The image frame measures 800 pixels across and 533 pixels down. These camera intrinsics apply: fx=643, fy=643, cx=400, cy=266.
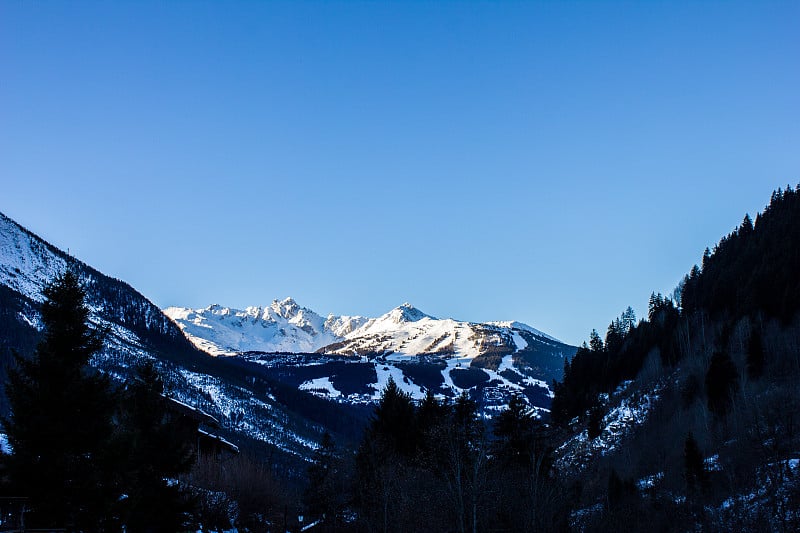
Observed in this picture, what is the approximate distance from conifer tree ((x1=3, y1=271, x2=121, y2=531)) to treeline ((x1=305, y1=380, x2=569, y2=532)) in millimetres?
19969

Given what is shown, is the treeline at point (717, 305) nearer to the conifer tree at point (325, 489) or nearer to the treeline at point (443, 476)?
the treeline at point (443, 476)

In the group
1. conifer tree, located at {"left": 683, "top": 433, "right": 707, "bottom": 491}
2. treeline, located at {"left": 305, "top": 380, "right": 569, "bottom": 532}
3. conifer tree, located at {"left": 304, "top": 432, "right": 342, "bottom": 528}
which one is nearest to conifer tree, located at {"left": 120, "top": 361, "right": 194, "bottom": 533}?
treeline, located at {"left": 305, "top": 380, "right": 569, "bottom": 532}

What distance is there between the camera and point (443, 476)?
1788 inches

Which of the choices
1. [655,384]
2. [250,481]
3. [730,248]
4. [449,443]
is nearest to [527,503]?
[449,443]

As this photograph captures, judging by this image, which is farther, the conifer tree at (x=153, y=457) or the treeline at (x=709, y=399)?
the treeline at (x=709, y=399)

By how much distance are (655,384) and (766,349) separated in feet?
71.1

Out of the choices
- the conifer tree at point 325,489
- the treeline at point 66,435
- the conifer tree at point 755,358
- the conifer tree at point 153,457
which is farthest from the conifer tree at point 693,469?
the treeline at point 66,435

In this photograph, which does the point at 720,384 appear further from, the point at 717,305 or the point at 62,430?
the point at 62,430

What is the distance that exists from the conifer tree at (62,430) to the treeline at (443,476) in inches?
786

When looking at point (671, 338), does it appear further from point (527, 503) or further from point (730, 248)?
point (527, 503)

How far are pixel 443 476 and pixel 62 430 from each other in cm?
2833

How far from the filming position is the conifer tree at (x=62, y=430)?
22484 mm

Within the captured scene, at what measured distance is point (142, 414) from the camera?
1198 inches

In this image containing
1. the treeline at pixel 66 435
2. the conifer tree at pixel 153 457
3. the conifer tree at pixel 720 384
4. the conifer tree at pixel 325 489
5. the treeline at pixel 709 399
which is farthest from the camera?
the conifer tree at pixel 720 384
